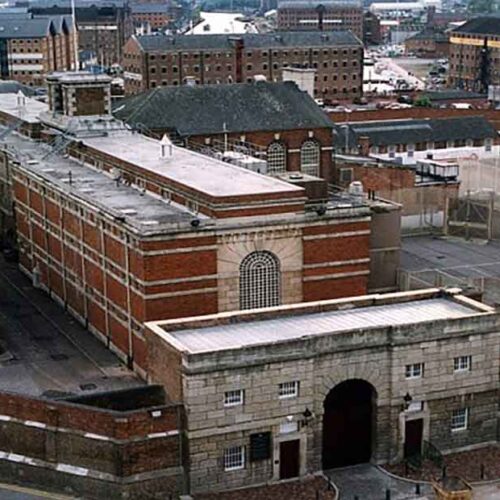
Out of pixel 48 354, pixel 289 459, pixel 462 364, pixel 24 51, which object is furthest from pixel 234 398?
pixel 24 51

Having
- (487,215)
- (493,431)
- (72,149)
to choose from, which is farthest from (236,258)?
(487,215)

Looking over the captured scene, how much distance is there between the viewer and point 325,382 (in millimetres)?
46375

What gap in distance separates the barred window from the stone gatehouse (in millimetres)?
32447

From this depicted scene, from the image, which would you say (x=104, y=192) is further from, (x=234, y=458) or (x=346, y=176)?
(x=346, y=176)

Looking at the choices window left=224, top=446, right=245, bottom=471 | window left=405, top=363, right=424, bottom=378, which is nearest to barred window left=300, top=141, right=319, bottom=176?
window left=405, top=363, right=424, bottom=378

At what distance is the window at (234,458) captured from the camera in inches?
1784

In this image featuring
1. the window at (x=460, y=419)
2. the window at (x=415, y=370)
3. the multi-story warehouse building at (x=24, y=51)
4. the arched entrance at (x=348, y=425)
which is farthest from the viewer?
the multi-story warehouse building at (x=24, y=51)

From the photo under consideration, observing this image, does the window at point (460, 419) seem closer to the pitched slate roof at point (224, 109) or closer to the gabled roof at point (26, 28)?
the pitched slate roof at point (224, 109)

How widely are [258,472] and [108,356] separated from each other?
1225 cm

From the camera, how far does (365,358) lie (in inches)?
1843

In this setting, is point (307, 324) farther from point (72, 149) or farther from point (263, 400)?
point (72, 149)

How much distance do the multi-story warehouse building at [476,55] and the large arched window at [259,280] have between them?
12713cm

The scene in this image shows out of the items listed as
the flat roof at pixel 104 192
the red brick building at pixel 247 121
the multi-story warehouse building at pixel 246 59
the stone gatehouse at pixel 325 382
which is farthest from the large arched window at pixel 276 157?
the multi-story warehouse building at pixel 246 59

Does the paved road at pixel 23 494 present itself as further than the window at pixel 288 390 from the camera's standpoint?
No
